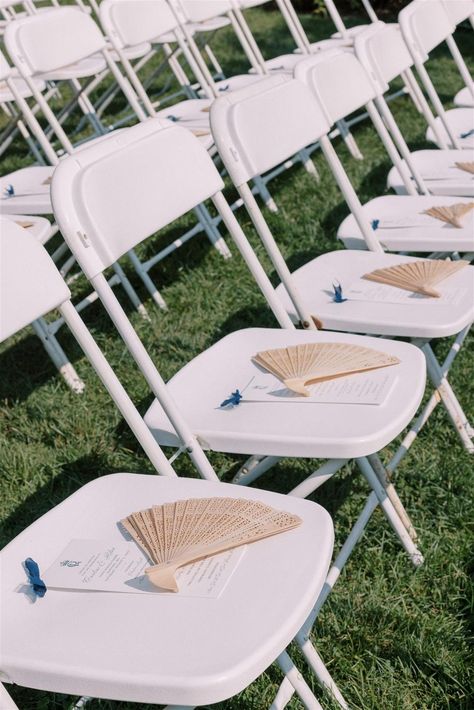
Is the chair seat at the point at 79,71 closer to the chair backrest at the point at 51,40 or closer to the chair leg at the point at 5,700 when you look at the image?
the chair backrest at the point at 51,40

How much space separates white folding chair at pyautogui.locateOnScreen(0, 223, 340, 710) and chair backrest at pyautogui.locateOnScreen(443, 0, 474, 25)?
3.21 m

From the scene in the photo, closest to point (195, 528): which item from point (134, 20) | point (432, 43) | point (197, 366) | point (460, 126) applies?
point (197, 366)

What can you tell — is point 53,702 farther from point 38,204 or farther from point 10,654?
point 38,204

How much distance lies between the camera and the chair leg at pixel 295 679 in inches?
64.9

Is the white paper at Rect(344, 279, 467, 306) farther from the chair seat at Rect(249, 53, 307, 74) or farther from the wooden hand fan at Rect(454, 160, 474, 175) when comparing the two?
the chair seat at Rect(249, 53, 307, 74)

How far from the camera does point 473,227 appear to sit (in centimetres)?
298

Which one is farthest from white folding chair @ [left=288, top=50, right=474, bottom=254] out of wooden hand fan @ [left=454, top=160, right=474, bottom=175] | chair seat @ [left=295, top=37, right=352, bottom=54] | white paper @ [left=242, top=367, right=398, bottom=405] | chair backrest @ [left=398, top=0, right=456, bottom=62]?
chair seat @ [left=295, top=37, right=352, bottom=54]

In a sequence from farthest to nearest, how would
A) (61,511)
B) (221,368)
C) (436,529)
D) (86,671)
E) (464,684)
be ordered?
(436,529) → (221,368) → (464,684) → (61,511) → (86,671)

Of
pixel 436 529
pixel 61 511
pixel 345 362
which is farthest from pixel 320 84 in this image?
pixel 61 511

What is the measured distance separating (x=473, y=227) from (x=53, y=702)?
1.95 m

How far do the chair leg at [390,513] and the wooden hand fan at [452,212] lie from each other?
1.13 meters

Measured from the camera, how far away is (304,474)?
9.07 feet

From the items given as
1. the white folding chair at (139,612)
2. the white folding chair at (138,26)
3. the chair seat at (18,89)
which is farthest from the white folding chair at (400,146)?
the white folding chair at (139,612)

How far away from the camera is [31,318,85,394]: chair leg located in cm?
327
